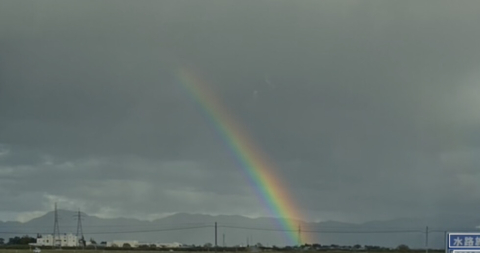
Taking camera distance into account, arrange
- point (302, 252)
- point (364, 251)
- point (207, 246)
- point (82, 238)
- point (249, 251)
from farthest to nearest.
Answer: point (82, 238) < point (207, 246) < point (364, 251) < point (302, 252) < point (249, 251)

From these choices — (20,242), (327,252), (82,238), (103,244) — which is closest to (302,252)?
(327,252)

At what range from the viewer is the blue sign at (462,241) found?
118 feet

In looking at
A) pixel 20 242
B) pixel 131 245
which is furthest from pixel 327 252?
pixel 20 242

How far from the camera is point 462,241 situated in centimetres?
3606

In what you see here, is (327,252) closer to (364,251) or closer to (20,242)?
(364,251)

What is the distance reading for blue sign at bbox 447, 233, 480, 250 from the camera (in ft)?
118

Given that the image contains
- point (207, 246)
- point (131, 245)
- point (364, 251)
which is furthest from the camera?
point (131, 245)

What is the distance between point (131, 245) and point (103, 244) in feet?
42.0

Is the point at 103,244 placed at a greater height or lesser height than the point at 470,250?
lesser

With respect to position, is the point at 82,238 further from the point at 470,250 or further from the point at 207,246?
the point at 470,250

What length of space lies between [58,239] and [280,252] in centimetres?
7932

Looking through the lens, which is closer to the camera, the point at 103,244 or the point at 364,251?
the point at 364,251

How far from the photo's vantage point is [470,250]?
3609 cm

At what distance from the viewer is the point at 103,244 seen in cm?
19938
